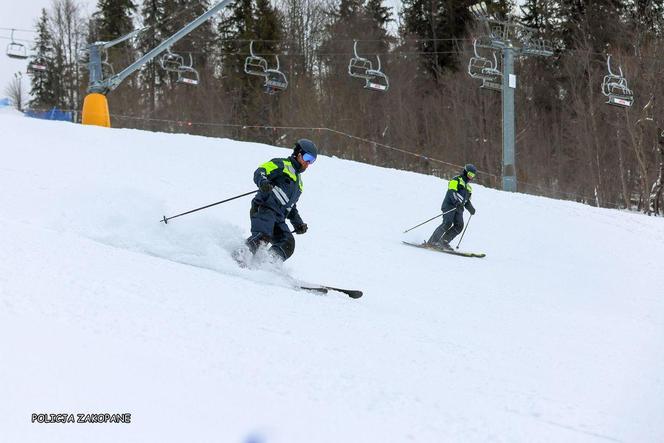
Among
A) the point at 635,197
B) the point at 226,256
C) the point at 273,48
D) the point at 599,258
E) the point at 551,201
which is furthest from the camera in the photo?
the point at 273,48

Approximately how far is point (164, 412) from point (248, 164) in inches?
534

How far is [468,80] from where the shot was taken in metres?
37.0

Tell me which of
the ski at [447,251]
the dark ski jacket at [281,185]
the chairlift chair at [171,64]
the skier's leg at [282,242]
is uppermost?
the chairlift chair at [171,64]

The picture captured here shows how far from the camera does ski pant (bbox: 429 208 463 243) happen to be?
1217 cm

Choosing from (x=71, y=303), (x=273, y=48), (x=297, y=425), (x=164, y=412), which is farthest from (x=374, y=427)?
(x=273, y=48)

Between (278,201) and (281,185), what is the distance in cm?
16

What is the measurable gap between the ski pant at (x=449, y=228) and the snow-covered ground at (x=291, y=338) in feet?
2.95

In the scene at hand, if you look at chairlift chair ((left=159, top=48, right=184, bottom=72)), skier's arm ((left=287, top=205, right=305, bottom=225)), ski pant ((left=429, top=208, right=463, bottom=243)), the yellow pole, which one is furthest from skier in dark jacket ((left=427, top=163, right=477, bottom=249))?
chairlift chair ((left=159, top=48, right=184, bottom=72))

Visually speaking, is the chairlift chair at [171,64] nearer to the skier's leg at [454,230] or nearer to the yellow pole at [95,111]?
the yellow pole at [95,111]

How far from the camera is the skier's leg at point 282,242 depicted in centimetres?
692

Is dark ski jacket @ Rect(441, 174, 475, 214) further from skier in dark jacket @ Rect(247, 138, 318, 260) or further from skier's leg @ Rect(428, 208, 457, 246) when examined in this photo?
skier in dark jacket @ Rect(247, 138, 318, 260)

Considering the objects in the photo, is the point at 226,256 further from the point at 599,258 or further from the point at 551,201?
the point at 551,201

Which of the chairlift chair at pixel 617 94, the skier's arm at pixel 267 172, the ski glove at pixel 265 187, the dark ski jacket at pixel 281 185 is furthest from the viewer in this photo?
the chairlift chair at pixel 617 94

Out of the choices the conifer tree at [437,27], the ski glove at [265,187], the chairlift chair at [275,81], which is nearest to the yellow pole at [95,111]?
the chairlift chair at [275,81]
